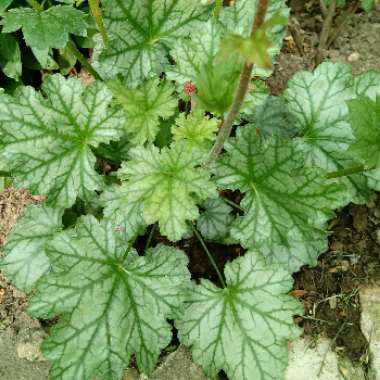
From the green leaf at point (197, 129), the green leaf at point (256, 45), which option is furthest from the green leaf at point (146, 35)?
the green leaf at point (256, 45)

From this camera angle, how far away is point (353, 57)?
11.0ft

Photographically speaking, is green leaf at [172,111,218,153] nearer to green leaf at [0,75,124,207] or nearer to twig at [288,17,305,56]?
green leaf at [0,75,124,207]

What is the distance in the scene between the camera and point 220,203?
108 inches

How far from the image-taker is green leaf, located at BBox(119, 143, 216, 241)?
210 centimetres

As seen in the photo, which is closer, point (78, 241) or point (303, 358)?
point (78, 241)

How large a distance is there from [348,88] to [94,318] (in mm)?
1610

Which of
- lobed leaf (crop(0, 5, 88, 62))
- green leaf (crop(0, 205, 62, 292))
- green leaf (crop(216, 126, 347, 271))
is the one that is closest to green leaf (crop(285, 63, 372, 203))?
green leaf (crop(216, 126, 347, 271))

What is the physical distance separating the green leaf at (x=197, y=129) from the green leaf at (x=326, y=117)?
550 millimetres

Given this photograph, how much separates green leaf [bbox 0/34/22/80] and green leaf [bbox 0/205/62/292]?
960 mm

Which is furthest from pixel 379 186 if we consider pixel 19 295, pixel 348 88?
pixel 19 295

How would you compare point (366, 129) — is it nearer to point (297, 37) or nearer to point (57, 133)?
point (57, 133)

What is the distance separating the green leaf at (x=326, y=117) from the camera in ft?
8.54

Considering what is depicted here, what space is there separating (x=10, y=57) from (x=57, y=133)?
95 cm

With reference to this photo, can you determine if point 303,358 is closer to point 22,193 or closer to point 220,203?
point 220,203
